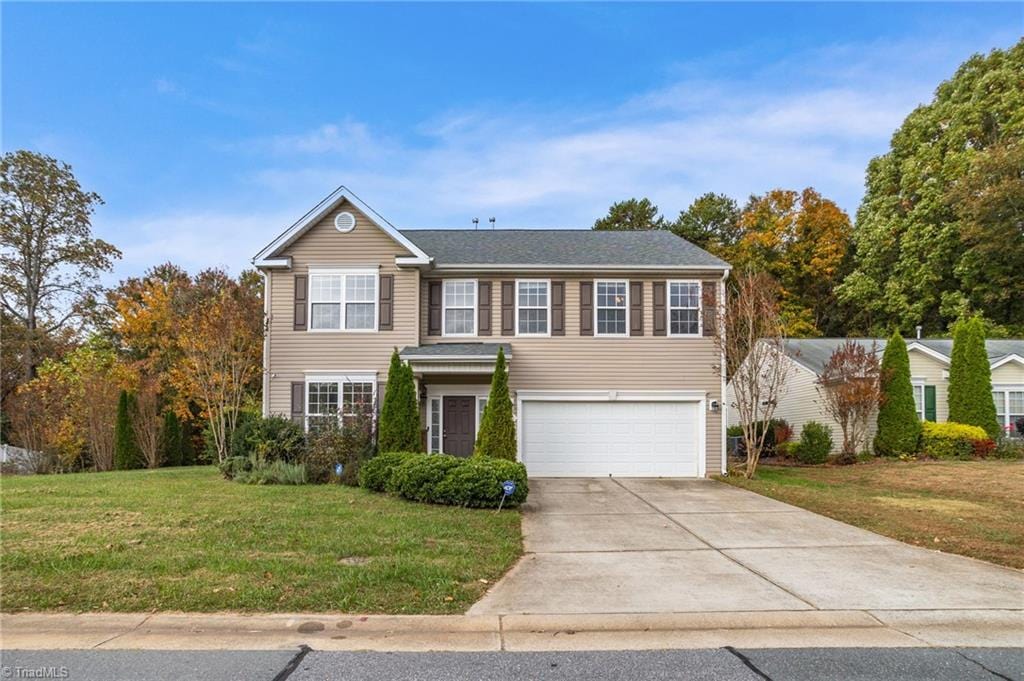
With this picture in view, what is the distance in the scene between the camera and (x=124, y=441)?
63.0 ft

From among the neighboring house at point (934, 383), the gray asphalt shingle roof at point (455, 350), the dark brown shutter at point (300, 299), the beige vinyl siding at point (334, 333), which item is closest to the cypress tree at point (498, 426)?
the gray asphalt shingle roof at point (455, 350)

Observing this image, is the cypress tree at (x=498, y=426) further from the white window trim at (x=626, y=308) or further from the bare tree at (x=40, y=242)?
the bare tree at (x=40, y=242)

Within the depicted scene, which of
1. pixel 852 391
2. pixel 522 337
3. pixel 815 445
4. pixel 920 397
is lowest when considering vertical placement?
pixel 815 445

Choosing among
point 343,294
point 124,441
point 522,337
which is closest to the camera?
point 343,294

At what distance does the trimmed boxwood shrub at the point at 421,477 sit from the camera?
423 inches

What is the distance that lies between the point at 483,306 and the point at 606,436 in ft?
15.2

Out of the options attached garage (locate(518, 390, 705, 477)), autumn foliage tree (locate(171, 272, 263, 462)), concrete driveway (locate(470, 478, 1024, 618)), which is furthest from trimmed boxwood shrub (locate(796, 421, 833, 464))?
autumn foliage tree (locate(171, 272, 263, 462))

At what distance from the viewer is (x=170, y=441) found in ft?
67.5

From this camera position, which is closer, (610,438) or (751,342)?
(751,342)

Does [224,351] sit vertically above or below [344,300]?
below

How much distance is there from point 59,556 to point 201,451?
1614cm

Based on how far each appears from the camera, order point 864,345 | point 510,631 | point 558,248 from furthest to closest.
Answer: point 864,345 → point 558,248 → point 510,631

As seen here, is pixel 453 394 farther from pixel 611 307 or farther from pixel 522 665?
pixel 522 665

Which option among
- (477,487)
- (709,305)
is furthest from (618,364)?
(477,487)
